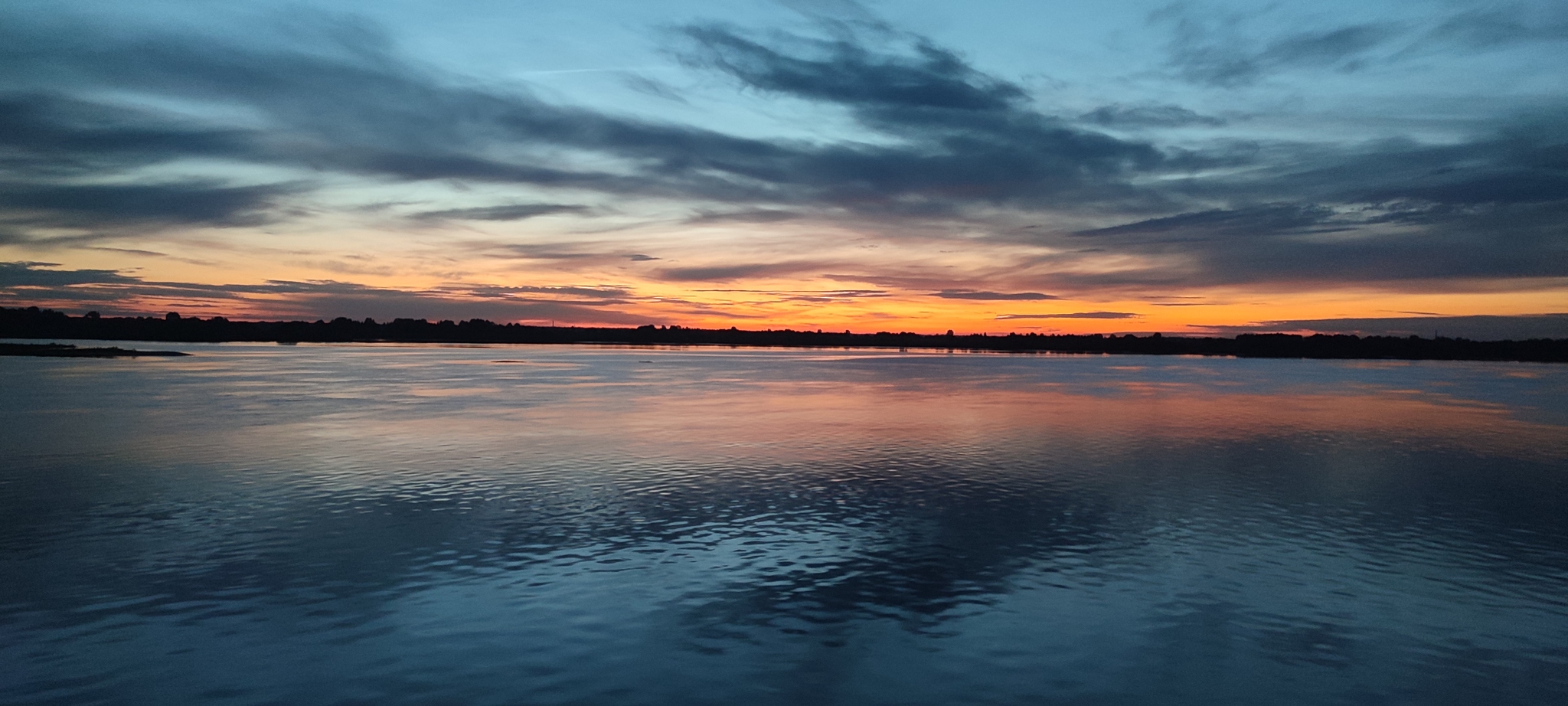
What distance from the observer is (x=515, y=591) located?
555 inches

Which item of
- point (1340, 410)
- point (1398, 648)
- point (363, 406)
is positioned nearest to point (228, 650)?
point (1398, 648)

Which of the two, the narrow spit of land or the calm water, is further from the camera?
the narrow spit of land

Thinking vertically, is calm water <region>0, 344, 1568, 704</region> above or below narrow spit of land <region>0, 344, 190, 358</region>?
below

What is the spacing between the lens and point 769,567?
15.7 metres

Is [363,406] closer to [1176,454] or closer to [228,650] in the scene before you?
[228,650]

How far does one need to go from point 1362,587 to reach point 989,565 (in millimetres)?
6412

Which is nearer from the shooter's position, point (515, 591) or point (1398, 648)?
point (1398, 648)

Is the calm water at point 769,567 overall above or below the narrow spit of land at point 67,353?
below

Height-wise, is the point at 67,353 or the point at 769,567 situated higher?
the point at 67,353

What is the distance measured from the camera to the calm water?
10953mm

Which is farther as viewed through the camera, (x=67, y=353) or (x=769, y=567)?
(x=67, y=353)

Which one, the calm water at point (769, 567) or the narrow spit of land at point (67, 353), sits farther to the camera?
the narrow spit of land at point (67, 353)

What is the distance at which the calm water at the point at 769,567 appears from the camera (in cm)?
1095

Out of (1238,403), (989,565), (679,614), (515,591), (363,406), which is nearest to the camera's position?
(679,614)
